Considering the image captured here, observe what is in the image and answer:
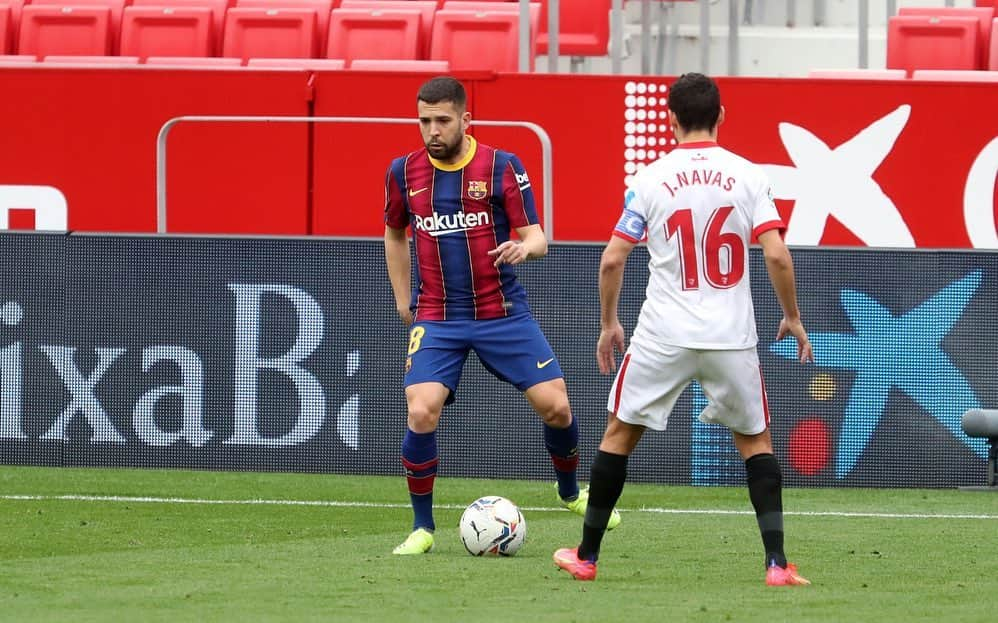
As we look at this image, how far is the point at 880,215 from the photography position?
13820 millimetres

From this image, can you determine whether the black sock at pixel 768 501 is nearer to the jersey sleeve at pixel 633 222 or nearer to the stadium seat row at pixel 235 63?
the jersey sleeve at pixel 633 222

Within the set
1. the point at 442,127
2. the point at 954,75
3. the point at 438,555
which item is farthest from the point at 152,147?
the point at 438,555

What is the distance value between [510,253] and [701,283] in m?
1.14

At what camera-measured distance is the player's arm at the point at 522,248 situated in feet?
23.7

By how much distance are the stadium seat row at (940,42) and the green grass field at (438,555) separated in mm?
5530

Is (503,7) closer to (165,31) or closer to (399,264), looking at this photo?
(165,31)

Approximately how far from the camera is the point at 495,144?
13883mm

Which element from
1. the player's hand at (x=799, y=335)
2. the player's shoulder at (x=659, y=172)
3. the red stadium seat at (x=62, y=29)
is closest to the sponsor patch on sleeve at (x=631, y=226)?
the player's shoulder at (x=659, y=172)

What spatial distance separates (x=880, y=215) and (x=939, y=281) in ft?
10.4

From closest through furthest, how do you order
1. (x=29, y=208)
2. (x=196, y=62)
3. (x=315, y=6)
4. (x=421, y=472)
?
(x=421, y=472) < (x=29, y=208) < (x=196, y=62) < (x=315, y=6)

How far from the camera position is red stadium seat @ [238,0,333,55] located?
617 inches

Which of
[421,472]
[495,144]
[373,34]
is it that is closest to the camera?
[421,472]

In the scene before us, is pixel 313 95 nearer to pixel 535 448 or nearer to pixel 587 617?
pixel 535 448

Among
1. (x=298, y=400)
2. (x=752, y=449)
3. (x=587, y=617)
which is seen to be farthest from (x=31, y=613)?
(x=298, y=400)
